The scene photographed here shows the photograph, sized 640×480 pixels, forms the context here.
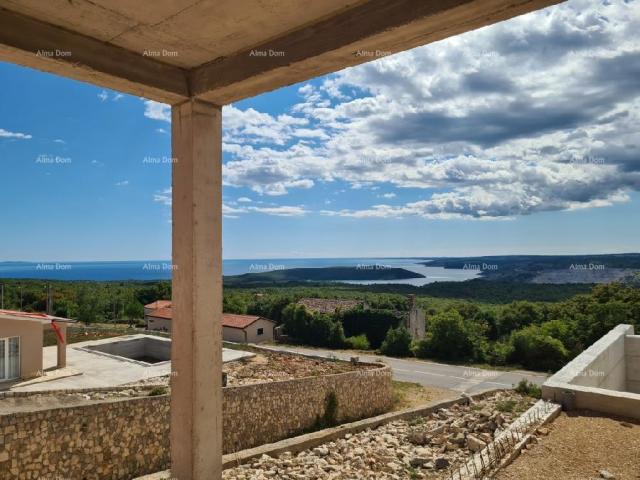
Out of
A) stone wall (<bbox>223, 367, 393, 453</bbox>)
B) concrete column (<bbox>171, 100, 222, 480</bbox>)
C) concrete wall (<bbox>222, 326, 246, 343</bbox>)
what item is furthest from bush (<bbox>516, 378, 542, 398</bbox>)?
concrete wall (<bbox>222, 326, 246, 343</bbox>)

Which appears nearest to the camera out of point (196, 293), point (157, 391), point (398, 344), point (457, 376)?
point (196, 293)

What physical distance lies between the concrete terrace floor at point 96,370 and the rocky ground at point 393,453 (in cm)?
491

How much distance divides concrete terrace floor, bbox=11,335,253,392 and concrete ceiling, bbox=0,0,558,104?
847 cm

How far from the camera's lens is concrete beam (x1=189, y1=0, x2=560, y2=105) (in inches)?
77.9

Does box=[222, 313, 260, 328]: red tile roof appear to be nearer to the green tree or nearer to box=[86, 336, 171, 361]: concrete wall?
box=[86, 336, 171, 361]: concrete wall

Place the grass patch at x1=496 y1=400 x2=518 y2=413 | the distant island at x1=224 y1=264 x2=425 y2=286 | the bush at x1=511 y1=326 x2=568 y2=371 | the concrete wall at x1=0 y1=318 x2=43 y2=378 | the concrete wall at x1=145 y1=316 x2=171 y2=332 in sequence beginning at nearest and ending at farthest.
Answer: the grass patch at x1=496 y1=400 x2=518 y2=413 → the concrete wall at x1=0 y1=318 x2=43 y2=378 → the bush at x1=511 y1=326 x2=568 y2=371 → the concrete wall at x1=145 y1=316 x2=171 y2=332 → the distant island at x1=224 y1=264 x2=425 y2=286

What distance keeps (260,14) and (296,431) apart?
32.0ft

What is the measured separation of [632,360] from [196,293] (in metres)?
11.7

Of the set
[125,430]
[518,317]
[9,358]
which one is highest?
[9,358]

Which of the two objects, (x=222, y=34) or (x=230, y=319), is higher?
(x=222, y=34)

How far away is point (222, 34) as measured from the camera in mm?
2422

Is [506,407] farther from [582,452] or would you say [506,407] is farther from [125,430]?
[125,430]

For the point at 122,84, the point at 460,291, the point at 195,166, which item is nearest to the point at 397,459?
the point at 195,166

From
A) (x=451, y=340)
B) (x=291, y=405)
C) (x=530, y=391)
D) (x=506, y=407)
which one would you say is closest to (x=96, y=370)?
(x=291, y=405)
